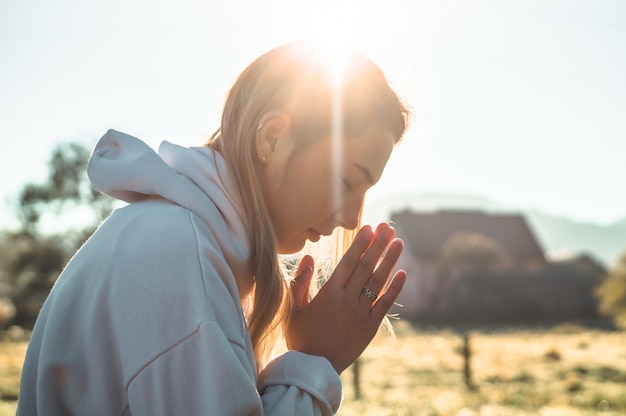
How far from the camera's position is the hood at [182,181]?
1354mm

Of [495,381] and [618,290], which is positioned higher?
[495,381]

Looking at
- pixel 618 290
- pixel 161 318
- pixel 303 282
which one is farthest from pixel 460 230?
pixel 161 318

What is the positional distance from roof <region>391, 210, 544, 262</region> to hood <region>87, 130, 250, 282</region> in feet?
105

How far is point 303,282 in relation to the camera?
1.82 metres

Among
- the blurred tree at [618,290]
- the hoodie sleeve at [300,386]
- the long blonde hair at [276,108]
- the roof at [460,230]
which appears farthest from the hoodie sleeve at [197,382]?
the roof at [460,230]

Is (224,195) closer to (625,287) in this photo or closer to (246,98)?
(246,98)

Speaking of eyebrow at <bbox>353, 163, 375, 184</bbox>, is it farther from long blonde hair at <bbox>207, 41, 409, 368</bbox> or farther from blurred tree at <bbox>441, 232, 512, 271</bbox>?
blurred tree at <bbox>441, 232, 512, 271</bbox>

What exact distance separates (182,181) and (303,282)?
56 cm

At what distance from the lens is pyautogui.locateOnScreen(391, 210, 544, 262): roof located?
34125 mm

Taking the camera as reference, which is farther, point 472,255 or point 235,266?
point 472,255

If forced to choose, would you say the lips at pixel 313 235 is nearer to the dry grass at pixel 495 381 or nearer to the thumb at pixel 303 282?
the thumb at pixel 303 282

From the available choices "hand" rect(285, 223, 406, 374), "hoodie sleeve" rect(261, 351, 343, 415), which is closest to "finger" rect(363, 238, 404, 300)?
"hand" rect(285, 223, 406, 374)

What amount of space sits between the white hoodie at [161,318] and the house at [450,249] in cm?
2479

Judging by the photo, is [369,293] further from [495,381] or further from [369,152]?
[495,381]
